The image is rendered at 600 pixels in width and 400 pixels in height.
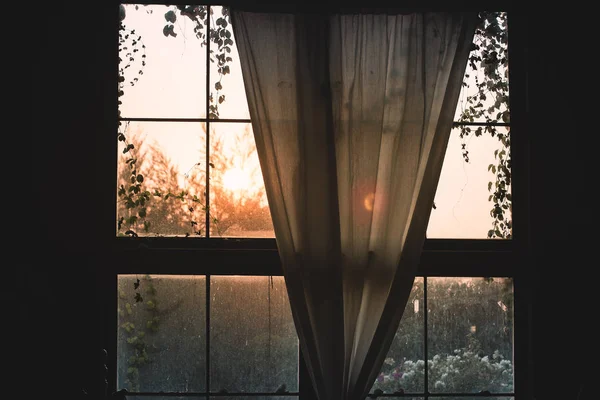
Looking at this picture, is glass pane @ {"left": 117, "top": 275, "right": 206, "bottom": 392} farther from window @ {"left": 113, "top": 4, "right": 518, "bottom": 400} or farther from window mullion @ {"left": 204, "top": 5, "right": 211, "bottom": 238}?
window mullion @ {"left": 204, "top": 5, "right": 211, "bottom": 238}

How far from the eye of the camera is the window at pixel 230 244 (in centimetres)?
246

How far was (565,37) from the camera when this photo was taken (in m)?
2.48

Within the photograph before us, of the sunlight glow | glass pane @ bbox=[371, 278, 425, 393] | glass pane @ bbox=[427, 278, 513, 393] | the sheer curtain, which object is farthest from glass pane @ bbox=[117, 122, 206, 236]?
glass pane @ bbox=[427, 278, 513, 393]

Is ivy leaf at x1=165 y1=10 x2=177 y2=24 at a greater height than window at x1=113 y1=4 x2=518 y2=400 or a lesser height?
greater

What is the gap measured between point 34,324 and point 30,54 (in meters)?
1.13

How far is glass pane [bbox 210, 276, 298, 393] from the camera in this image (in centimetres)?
246

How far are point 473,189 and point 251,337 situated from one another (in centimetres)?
117

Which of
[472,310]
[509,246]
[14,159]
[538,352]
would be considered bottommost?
[538,352]

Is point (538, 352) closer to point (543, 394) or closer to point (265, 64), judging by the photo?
point (543, 394)

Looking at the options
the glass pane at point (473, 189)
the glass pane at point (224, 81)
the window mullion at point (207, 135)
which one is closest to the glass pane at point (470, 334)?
the glass pane at point (473, 189)

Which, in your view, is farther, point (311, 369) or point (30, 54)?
point (30, 54)

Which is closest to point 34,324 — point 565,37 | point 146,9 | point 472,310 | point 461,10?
point 146,9

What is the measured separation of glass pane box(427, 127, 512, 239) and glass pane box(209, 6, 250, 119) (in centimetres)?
93

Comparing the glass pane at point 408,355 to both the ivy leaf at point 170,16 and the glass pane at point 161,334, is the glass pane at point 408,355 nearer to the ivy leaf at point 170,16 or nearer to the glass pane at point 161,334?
the glass pane at point 161,334
